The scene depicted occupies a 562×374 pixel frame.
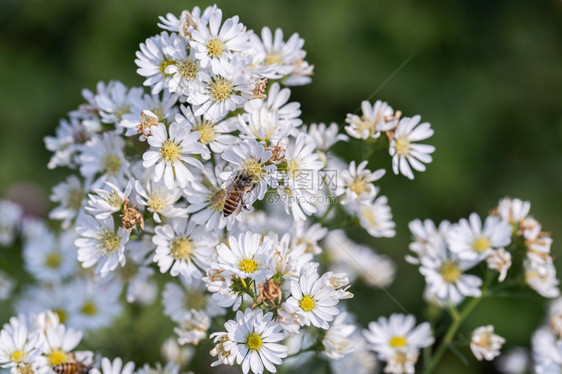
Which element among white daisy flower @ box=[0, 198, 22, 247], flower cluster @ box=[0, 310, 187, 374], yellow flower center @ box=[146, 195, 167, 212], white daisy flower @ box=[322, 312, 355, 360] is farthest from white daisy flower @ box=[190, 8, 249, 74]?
white daisy flower @ box=[0, 198, 22, 247]

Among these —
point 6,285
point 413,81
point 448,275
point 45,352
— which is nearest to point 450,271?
point 448,275

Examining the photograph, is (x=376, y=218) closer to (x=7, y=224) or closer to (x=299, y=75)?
(x=299, y=75)

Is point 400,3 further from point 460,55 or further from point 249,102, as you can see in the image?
point 249,102

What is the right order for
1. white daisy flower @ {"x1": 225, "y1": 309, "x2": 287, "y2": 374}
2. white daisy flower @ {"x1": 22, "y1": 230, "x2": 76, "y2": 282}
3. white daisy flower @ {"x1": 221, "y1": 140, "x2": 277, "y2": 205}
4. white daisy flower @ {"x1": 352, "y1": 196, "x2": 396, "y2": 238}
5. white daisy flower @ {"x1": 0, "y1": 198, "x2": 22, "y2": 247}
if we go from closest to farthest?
white daisy flower @ {"x1": 225, "y1": 309, "x2": 287, "y2": 374} < white daisy flower @ {"x1": 221, "y1": 140, "x2": 277, "y2": 205} < white daisy flower @ {"x1": 352, "y1": 196, "x2": 396, "y2": 238} < white daisy flower @ {"x1": 22, "y1": 230, "x2": 76, "y2": 282} < white daisy flower @ {"x1": 0, "y1": 198, "x2": 22, "y2": 247}

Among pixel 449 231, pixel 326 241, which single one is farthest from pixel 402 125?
pixel 326 241

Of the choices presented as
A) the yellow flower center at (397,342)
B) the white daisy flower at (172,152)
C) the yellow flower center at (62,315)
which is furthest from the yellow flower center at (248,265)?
the yellow flower center at (62,315)

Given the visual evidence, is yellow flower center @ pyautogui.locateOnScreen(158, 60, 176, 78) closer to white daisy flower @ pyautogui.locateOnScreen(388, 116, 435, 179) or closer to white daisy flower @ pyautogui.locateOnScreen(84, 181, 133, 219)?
white daisy flower @ pyautogui.locateOnScreen(84, 181, 133, 219)

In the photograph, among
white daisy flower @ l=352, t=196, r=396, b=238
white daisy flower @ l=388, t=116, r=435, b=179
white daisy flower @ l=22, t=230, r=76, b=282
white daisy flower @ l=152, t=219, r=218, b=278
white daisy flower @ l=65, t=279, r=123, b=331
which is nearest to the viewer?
white daisy flower @ l=152, t=219, r=218, b=278
